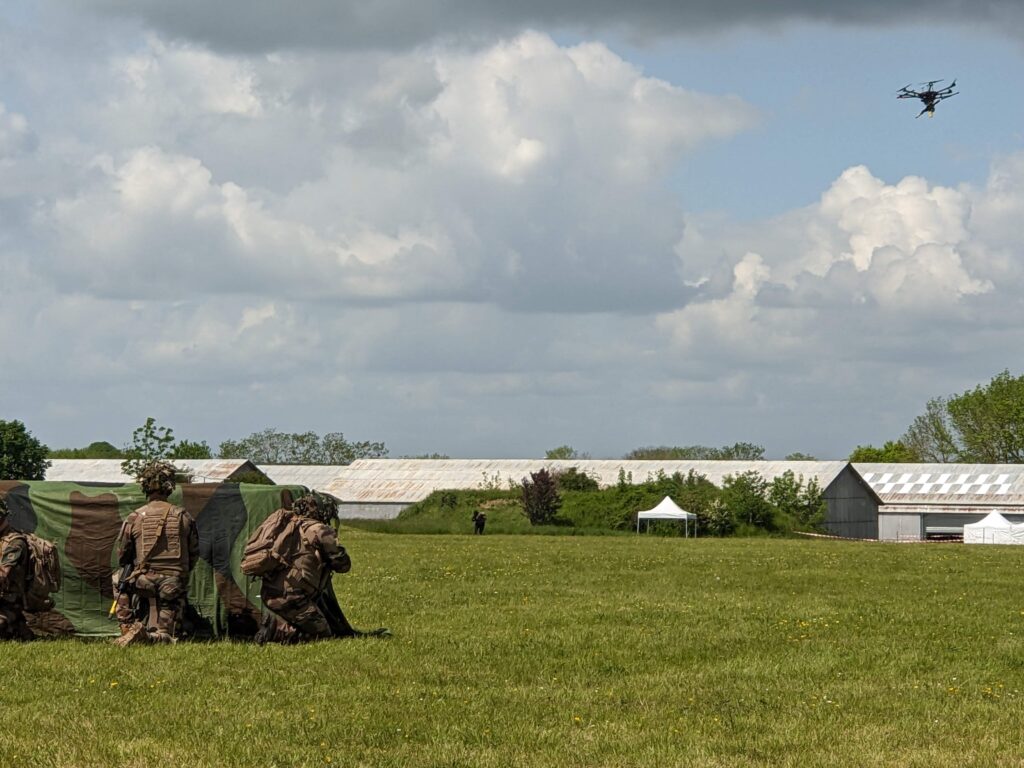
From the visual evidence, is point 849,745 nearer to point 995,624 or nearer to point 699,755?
point 699,755

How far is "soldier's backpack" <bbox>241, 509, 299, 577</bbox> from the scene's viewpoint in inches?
711

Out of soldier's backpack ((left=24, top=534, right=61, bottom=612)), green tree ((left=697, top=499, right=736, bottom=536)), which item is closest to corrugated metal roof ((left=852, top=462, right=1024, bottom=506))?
green tree ((left=697, top=499, right=736, bottom=536))

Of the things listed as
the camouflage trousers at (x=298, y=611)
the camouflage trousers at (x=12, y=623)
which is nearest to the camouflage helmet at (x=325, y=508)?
the camouflage trousers at (x=298, y=611)

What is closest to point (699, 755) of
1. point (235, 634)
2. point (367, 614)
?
point (235, 634)

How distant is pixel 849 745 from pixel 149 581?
966 cm

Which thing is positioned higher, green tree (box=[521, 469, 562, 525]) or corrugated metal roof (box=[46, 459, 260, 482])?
corrugated metal roof (box=[46, 459, 260, 482])

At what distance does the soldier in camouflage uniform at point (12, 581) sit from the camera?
17.9m

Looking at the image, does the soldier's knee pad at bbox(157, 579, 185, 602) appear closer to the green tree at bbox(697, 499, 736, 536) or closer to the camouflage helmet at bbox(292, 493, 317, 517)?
the camouflage helmet at bbox(292, 493, 317, 517)

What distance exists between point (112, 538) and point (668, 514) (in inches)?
2287

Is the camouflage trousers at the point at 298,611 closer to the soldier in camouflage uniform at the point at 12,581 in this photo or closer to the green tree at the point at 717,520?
the soldier in camouflage uniform at the point at 12,581

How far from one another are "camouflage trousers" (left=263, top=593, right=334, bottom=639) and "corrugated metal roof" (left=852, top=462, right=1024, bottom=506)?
80864 millimetres

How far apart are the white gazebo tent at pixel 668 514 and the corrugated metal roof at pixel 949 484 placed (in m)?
24.3

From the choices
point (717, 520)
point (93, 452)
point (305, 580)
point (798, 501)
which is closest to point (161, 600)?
point (305, 580)

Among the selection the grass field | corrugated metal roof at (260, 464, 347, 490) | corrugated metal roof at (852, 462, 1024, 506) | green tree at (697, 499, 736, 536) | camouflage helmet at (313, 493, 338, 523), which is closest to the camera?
the grass field
